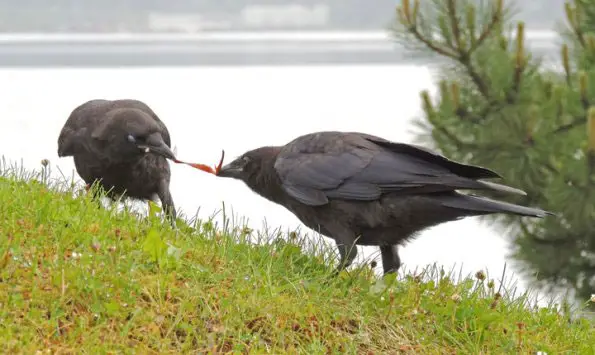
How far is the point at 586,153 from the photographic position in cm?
547

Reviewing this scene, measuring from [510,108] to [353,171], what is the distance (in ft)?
7.29

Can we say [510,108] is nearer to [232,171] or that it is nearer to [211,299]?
[232,171]

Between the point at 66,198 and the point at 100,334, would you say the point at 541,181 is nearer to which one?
the point at 66,198

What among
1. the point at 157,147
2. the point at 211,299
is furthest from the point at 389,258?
the point at 157,147

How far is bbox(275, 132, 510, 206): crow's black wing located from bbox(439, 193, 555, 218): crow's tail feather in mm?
65

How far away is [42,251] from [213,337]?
82 cm

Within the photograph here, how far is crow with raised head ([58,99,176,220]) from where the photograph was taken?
4.69 metres

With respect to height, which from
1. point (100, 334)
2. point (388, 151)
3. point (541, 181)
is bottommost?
point (541, 181)

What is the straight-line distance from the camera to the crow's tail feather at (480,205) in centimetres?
369

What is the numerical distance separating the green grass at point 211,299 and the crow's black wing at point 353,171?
28 cm

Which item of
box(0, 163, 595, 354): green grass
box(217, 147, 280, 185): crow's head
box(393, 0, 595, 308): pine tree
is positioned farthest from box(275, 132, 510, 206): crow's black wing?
box(393, 0, 595, 308): pine tree

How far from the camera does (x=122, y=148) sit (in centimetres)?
474

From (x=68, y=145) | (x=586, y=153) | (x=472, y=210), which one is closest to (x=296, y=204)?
(x=472, y=210)

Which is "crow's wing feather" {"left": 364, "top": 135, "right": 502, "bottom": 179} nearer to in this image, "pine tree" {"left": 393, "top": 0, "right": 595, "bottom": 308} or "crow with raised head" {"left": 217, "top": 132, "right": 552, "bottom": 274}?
"crow with raised head" {"left": 217, "top": 132, "right": 552, "bottom": 274}
